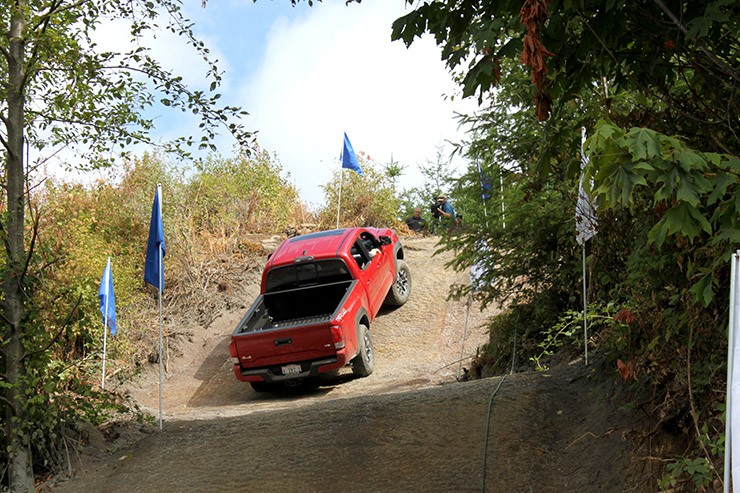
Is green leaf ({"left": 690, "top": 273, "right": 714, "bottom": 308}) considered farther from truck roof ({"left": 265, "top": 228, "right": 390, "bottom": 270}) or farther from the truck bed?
truck roof ({"left": 265, "top": 228, "right": 390, "bottom": 270})

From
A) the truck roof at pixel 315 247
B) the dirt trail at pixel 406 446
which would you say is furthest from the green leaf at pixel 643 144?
the truck roof at pixel 315 247

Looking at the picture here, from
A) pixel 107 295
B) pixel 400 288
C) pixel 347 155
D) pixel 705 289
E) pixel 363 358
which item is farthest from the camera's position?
pixel 347 155

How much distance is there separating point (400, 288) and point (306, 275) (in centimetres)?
445

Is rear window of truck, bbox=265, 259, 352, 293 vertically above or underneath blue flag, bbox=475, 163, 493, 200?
underneath

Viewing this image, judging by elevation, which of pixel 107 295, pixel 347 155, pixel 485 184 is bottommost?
pixel 107 295

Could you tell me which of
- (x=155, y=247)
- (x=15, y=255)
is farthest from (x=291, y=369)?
(x=15, y=255)

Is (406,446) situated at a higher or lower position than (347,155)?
lower

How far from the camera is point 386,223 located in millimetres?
27906

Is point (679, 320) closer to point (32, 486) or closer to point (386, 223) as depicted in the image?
point (32, 486)

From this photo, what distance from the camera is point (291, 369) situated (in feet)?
44.5

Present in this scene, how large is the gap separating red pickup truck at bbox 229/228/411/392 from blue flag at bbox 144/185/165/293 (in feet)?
6.25

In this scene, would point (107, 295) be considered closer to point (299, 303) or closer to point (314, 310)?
point (299, 303)

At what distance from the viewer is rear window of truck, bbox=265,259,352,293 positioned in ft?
48.7

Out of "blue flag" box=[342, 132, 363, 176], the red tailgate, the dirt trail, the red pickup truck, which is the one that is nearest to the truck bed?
the red pickup truck
